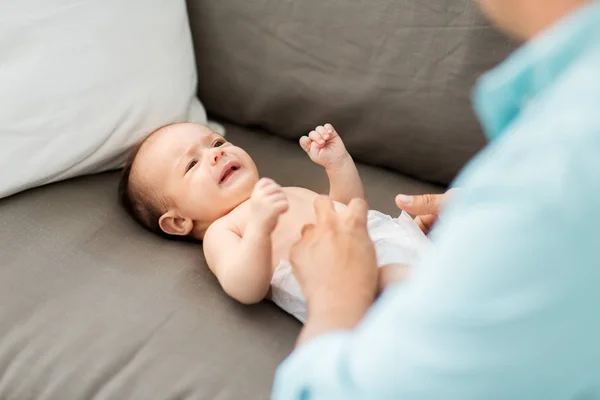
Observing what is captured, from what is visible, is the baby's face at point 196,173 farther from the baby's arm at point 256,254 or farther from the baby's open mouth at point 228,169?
the baby's arm at point 256,254

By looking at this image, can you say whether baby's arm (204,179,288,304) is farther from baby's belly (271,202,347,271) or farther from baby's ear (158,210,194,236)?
baby's ear (158,210,194,236)

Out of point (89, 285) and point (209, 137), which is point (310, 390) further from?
point (209, 137)

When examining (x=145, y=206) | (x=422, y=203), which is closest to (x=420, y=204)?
(x=422, y=203)

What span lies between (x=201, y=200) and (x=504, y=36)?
0.57 meters

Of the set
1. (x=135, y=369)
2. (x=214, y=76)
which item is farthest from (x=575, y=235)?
(x=214, y=76)

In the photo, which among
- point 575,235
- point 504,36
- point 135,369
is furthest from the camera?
point 504,36

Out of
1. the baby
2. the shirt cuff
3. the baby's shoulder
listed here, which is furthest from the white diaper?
the shirt cuff

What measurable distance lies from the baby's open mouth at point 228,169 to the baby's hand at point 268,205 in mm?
241

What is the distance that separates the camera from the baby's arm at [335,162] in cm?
117

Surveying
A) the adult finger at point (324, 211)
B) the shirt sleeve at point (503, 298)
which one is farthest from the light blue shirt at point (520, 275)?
the adult finger at point (324, 211)

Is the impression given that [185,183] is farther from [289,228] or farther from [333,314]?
[333,314]

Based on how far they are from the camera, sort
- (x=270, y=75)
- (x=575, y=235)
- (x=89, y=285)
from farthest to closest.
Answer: (x=270, y=75)
(x=89, y=285)
(x=575, y=235)

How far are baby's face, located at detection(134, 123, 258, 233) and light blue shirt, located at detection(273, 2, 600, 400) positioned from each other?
0.69m

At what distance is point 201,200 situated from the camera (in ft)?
3.79
